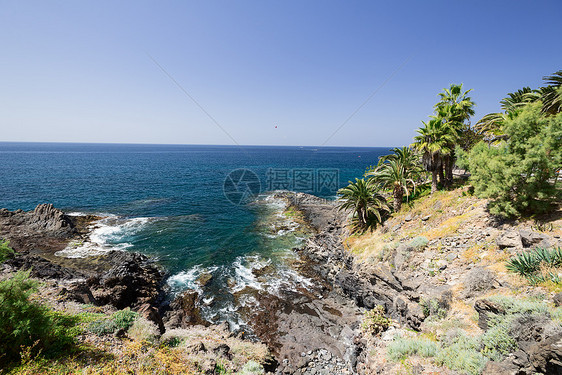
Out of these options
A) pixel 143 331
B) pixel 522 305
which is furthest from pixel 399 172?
pixel 143 331

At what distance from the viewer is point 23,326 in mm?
7582

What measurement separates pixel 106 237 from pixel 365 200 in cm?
3141

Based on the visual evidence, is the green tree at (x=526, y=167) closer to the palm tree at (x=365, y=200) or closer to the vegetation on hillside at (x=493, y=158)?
the vegetation on hillside at (x=493, y=158)

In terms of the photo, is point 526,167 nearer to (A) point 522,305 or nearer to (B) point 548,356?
(A) point 522,305

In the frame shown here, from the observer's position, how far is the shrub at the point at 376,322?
12180 millimetres

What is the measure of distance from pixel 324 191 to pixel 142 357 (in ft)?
163

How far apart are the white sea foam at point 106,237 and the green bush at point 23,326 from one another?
17402 mm

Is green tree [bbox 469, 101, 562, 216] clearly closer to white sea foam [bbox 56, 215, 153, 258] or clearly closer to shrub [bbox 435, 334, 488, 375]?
shrub [bbox 435, 334, 488, 375]

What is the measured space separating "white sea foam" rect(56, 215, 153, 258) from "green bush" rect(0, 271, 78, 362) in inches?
685

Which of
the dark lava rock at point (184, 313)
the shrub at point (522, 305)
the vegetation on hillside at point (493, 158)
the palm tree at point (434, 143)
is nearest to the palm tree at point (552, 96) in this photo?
the vegetation on hillside at point (493, 158)

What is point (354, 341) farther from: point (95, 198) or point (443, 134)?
point (95, 198)

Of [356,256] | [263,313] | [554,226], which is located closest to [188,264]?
[263,313]

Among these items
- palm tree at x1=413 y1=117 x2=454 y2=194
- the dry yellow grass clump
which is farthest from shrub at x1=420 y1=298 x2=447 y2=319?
palm tree at x1=413 y1=117 x2=454 y2=194

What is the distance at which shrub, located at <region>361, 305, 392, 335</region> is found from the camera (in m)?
12.2
